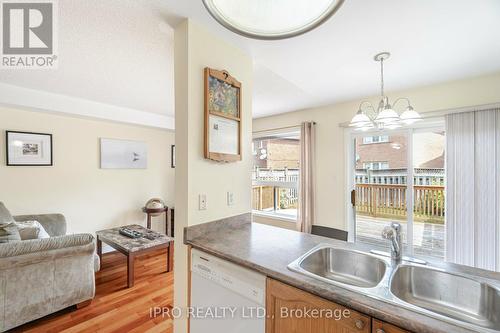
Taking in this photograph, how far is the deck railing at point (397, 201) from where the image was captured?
102 inches

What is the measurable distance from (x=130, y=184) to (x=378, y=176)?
3937 millimetres

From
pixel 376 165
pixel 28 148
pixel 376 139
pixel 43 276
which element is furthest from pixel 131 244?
pixel 376 139

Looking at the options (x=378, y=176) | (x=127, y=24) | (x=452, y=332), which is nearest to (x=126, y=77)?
(x=127, y=24)

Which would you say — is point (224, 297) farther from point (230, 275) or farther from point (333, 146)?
point (333, 146)

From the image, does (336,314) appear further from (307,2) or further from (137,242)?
(137,242)

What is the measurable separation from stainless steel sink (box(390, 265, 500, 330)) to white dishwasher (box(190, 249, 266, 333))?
63 cm

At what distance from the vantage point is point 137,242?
2.69 metres

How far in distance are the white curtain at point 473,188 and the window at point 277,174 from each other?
1.94 meters

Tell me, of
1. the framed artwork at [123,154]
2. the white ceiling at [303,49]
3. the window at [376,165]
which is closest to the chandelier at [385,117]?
the white ceiling at [303,49]

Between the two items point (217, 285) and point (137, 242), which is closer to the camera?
point (217, 285)

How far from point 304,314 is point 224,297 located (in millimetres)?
478

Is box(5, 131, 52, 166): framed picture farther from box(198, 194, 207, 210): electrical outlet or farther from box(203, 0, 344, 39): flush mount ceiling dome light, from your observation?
box(203, 0, 344, 39): flush mount ceiling dome light

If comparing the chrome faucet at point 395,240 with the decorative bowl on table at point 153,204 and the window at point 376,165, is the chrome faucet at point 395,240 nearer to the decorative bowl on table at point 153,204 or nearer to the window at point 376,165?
the window at point 376,165

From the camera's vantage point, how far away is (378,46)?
165 cm
